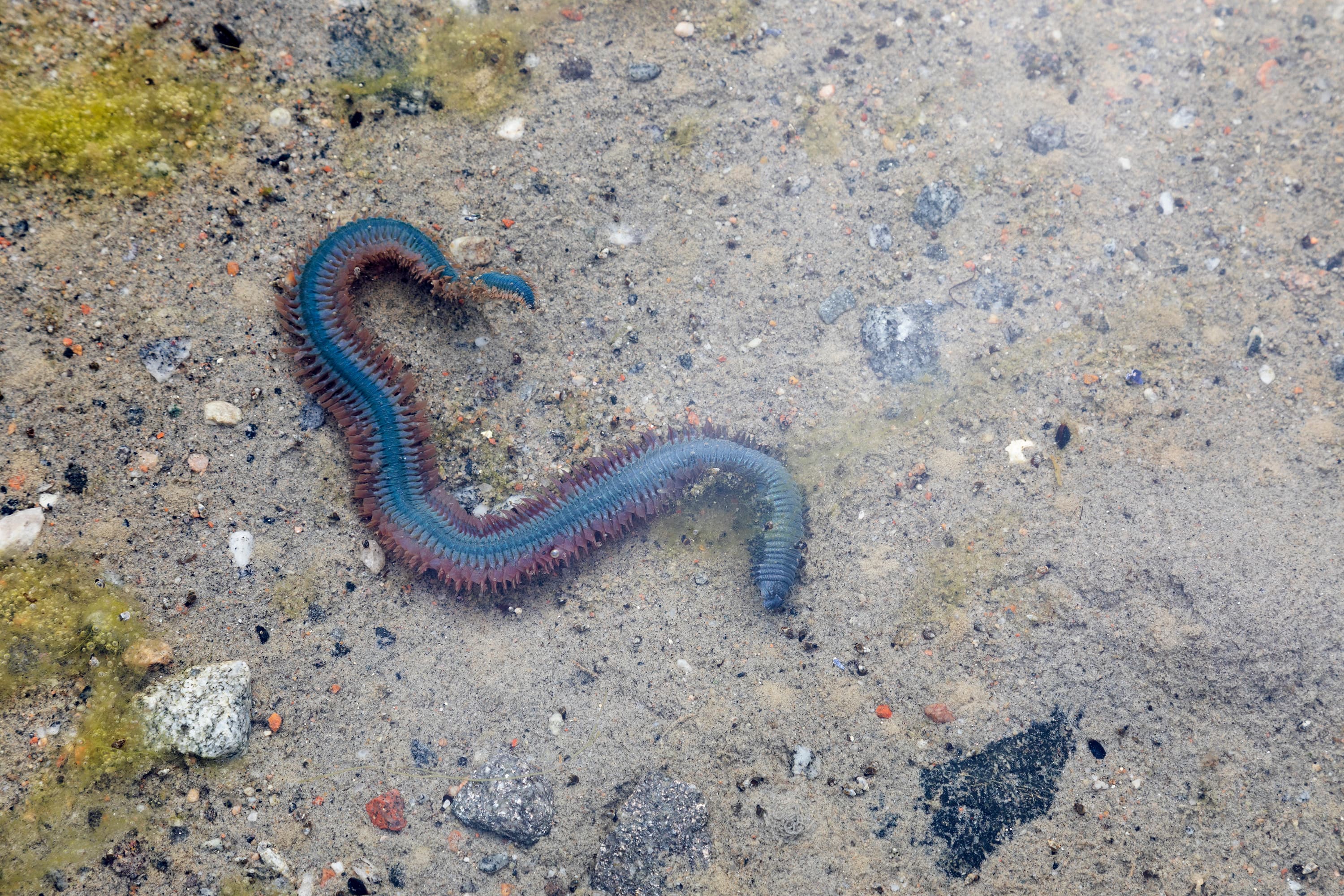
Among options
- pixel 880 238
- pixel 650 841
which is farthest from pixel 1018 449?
pixel 650 841

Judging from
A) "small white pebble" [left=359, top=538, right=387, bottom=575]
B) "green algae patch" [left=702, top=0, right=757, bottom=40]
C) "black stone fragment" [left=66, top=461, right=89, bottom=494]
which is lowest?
"small white pebble" [left=359, top=538, right=387, bottom=575]

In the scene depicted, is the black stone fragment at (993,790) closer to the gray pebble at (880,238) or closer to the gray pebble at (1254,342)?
the gray pebble at (1254,342)

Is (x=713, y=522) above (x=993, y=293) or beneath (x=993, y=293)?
beneath

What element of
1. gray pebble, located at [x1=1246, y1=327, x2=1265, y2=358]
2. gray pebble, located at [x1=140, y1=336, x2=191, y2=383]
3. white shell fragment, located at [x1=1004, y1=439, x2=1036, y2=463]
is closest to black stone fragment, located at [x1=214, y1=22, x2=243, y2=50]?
gray pebble, located at [x1=140, y1=336, x2=191, y2=383]

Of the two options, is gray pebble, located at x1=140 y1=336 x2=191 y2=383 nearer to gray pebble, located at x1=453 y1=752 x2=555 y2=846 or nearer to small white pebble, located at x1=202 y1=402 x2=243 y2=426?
small white pebble, located at x1=202 y1=402 x2=243 y2=426

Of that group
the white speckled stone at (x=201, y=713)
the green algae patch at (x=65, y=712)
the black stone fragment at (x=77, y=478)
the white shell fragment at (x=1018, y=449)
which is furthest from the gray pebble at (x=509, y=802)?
the white shell fragment at (x=1018, y=449)

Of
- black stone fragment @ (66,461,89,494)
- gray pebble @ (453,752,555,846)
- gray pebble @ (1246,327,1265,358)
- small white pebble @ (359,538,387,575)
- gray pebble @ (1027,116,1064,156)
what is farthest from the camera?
gray pebble @ (1027,116,1064,156)

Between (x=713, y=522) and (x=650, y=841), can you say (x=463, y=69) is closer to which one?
(x=713, y=522)
